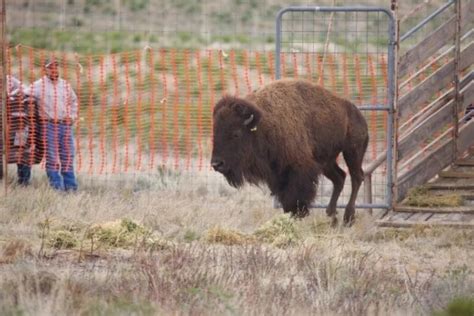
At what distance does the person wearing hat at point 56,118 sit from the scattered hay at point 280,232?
566 centimetres

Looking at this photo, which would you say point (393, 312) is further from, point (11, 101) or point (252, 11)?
point (252, 11)

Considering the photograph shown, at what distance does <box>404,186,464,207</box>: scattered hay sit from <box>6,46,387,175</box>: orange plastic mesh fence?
7.38ft

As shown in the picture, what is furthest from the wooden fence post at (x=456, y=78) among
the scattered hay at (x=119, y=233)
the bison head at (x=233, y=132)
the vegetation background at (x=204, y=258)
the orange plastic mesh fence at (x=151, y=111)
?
the scattered hay at (x=119, y=233)

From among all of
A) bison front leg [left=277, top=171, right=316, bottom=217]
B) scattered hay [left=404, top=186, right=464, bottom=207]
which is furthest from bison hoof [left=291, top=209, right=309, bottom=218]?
scattered hay [left=404, top=186, right=464, bottom=207]

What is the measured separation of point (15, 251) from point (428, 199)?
5.54 meters

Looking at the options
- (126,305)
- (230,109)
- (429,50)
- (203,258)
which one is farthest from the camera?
(429,50)

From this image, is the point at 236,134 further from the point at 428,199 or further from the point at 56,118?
the point at 56,118

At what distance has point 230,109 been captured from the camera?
1428cm

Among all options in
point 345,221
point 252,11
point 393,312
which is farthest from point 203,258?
point 252,11

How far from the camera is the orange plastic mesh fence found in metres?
18.6

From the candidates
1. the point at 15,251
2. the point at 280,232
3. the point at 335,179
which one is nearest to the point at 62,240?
the point at 15,251

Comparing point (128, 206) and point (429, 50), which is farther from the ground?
point (429, 50)

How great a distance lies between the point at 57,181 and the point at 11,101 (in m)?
1.30

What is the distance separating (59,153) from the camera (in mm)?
18625
